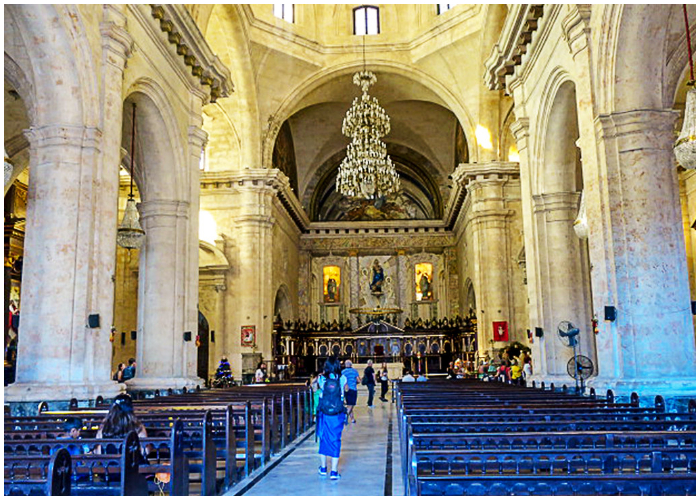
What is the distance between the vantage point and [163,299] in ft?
47.0

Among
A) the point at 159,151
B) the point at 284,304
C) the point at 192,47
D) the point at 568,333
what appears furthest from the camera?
the point at 284,304

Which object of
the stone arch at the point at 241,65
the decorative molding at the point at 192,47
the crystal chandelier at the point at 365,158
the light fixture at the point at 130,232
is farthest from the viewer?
the stone arch at the point at 241,65

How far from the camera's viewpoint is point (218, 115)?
24.3 m

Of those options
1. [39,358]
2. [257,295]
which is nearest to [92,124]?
[39,358]

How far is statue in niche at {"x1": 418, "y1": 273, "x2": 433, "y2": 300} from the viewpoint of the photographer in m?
32.8

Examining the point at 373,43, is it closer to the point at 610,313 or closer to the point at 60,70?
the point at 60,70

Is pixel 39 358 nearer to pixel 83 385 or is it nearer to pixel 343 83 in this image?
pixel 83 385

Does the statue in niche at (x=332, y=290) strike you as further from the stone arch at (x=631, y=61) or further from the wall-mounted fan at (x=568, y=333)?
the stone arch at (x=631, y=61)

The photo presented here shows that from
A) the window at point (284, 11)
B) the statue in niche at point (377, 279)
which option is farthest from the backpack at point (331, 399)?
the statue in niche at point (377, 279)

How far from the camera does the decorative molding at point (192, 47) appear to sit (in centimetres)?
1349

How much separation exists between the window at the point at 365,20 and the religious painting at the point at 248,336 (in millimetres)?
11963

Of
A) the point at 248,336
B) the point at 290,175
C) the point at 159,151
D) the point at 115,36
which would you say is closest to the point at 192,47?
the point at 159,151

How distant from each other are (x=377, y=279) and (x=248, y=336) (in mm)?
11114

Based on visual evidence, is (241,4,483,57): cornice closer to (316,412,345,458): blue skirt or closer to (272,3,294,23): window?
(272,3,294,23): window
